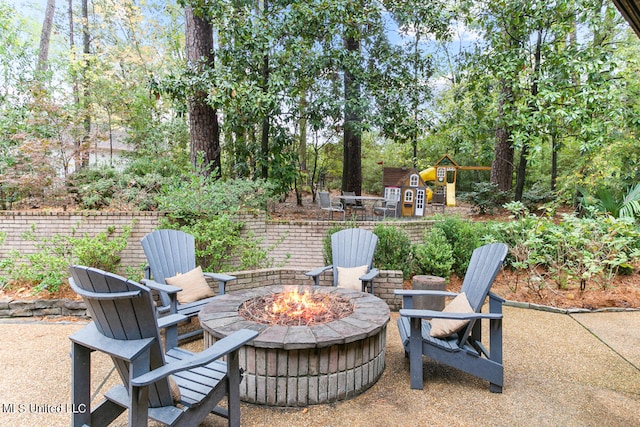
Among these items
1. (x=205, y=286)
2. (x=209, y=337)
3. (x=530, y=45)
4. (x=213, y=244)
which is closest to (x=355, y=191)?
(x=530, y=45)

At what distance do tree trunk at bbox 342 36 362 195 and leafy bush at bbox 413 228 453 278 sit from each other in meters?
3.18

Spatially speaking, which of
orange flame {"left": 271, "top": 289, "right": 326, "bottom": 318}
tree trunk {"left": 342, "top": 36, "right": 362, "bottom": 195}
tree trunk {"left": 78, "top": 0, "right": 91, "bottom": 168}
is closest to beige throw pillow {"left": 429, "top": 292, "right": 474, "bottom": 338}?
orange flame {"left": 271, "top": 289, "right": 326, "bottom": 318}

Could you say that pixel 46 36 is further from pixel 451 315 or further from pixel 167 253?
pixel 451 315

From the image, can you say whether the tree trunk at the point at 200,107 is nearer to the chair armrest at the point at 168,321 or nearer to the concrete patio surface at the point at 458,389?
the concrete patio surface at the point at 458,389

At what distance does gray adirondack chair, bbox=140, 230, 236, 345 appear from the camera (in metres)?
3.30

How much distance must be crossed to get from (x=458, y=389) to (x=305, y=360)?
1.16 meters

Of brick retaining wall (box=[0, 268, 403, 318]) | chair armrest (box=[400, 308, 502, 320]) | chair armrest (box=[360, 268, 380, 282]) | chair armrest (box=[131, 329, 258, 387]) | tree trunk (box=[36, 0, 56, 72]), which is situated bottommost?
brick retaining wall (box=[0, 268, 403, 318])

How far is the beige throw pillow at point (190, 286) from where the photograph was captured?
3406 millimetres

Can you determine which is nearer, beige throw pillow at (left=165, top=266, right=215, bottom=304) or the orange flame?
the orange flame

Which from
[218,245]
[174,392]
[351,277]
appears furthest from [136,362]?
[218,245]

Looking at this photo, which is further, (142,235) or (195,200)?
(142,235)

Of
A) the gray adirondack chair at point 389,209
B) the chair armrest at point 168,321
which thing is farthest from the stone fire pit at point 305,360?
the gray adirondack chair at point 389,209

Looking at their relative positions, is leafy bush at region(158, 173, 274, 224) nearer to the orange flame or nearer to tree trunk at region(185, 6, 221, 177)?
tree trunk at region(185, 6, 221, 177)

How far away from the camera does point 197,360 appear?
5.32 feet
